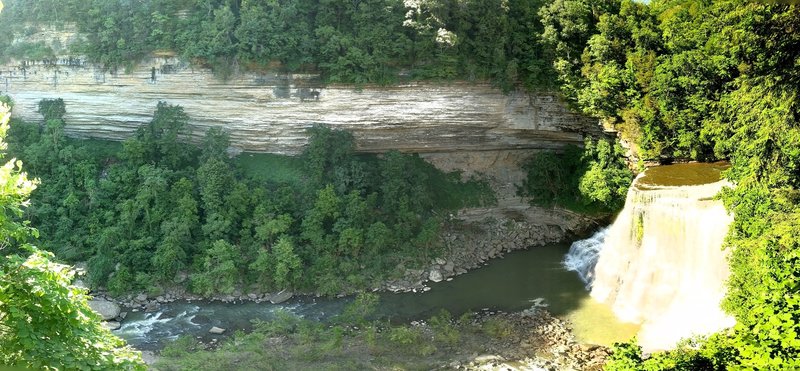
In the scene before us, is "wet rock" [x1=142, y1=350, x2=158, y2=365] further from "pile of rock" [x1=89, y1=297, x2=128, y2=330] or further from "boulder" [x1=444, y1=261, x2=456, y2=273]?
"boulder" [x1=444, y1=261, x2=456, y2=273]

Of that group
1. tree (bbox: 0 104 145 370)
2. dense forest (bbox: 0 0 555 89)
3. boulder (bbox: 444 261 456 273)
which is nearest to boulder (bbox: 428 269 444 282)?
boulder (bbox: 444 261 456 273)

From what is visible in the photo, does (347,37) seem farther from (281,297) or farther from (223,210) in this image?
(281,297)

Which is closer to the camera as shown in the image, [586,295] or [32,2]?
[586,295]

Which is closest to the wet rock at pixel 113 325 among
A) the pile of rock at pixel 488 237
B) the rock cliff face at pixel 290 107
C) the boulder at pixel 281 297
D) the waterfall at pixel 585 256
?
the boulder at pixel 281 297

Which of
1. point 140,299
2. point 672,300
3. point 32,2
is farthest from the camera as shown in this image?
point 32,2

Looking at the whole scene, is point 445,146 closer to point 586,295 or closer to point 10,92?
point 586,295

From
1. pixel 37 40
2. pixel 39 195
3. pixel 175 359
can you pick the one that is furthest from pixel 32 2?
pixel 175 359
